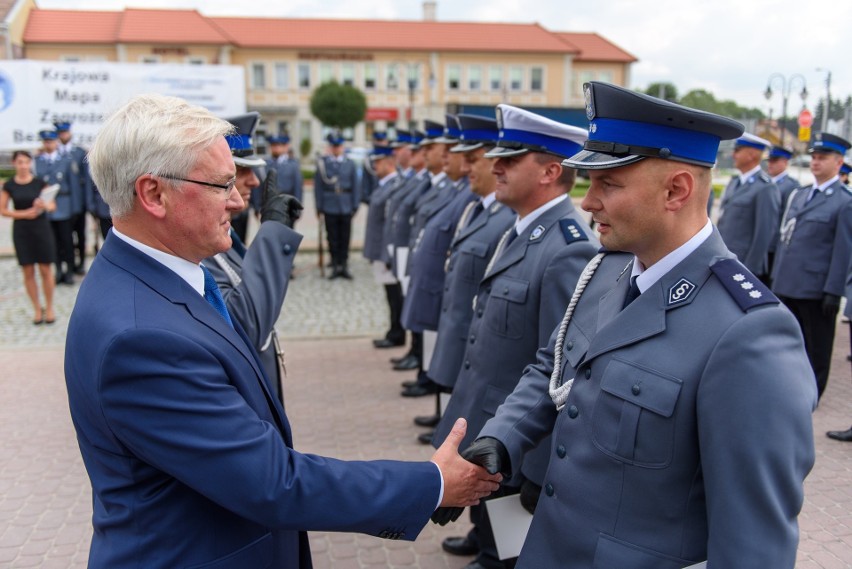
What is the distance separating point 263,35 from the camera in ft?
184

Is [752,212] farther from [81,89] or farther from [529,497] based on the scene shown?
[81,89]

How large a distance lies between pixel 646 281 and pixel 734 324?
0.34 meters

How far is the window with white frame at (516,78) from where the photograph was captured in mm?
58031

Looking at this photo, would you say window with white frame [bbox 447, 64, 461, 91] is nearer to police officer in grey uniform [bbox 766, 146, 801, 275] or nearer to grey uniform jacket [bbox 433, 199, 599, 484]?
police officer in grey uniform [bbox 766, 146, 801, 275]

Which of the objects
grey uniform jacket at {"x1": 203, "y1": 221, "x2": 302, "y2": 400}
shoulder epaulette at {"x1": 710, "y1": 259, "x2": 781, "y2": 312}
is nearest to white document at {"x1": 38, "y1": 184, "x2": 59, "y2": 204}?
grey uniform jacket at {"x1": 203, "y1": 221, "x2": 302, "y2": 400}

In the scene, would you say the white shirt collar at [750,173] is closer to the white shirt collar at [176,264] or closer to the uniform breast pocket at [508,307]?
the uniform breast pocket at [508,307]

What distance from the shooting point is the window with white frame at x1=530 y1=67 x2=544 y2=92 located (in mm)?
58062

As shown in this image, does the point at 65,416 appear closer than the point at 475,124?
No

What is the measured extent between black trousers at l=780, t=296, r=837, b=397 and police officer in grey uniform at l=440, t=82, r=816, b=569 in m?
4.89

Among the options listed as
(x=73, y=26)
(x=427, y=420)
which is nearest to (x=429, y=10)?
(x=73, y=26)

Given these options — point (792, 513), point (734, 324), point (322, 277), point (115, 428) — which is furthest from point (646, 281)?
point (322, 277)

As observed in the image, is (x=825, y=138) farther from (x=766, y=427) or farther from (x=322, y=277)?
(x=322, y=277)

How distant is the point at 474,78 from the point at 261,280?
57180mm

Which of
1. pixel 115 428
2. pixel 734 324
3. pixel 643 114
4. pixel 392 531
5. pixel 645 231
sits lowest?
pixel 392 531
